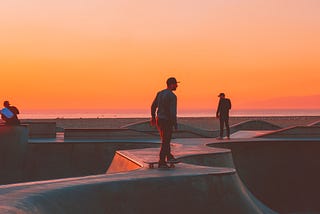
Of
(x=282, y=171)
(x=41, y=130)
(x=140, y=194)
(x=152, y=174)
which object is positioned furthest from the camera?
(x=41, y=130)

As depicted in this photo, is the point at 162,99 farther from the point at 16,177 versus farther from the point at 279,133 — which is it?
the point at 279,133

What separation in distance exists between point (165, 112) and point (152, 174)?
5.12ft

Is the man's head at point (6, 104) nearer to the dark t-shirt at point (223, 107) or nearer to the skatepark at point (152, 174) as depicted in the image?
the skatepark at point (152, 174)

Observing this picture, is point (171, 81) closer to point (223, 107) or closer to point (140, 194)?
point (140, 194)

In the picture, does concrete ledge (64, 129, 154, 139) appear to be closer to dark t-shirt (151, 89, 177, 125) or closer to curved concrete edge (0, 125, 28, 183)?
curved concrete edge (0, 125, 28, 183)

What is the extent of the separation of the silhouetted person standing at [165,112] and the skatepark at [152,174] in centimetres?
63

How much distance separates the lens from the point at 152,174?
9.16 m

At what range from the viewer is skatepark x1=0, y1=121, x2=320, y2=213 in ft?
24.9

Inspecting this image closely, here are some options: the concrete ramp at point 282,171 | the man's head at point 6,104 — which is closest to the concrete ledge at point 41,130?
the man's head at point 6,104

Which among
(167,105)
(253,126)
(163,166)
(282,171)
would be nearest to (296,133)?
(282,171)

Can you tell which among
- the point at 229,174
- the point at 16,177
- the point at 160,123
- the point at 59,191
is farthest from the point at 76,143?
the point at 59,191

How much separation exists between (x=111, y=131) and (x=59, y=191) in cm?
1651

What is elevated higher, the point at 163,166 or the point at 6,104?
the point at 6,104

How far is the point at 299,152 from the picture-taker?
2025 cm
